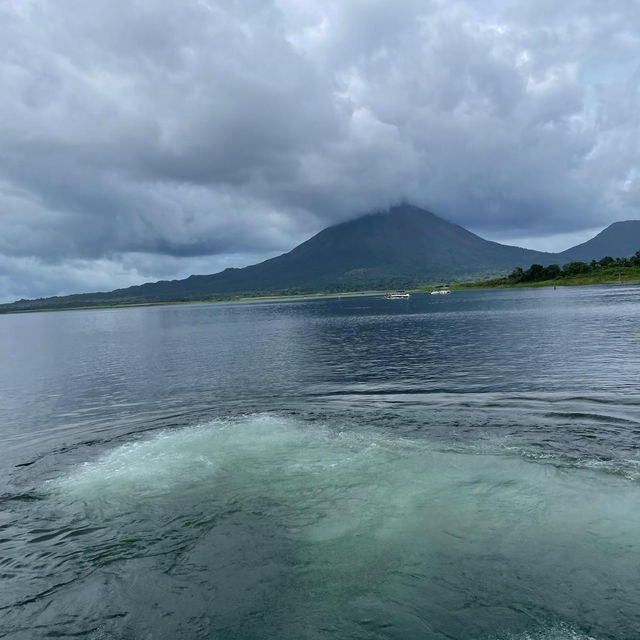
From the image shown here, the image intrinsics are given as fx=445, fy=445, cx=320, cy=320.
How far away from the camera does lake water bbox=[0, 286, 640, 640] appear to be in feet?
45.7

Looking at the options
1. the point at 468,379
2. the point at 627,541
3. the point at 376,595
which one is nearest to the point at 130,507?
the point at 376,595

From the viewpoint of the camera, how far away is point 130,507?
2203 centimetres

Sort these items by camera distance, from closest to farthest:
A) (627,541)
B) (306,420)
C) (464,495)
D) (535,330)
Result: 1. (627,541)
2. (464,495)
3. (306,420)
4. (535,330)

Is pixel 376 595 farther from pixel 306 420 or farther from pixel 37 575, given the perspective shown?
pixel 306 420

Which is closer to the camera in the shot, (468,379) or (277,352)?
(468,379)

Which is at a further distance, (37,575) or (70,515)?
(70,515)

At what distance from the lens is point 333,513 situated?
65.6 ft

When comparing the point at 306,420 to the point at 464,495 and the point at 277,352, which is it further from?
the point at 277,352

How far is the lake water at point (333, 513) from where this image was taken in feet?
45.7

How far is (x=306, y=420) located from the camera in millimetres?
36281

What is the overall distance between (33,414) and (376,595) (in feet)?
141

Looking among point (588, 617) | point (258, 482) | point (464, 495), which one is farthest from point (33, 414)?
point (588, 617)

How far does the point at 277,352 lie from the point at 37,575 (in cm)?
6283

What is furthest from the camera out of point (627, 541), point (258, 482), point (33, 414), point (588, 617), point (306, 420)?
point (33, 414)
